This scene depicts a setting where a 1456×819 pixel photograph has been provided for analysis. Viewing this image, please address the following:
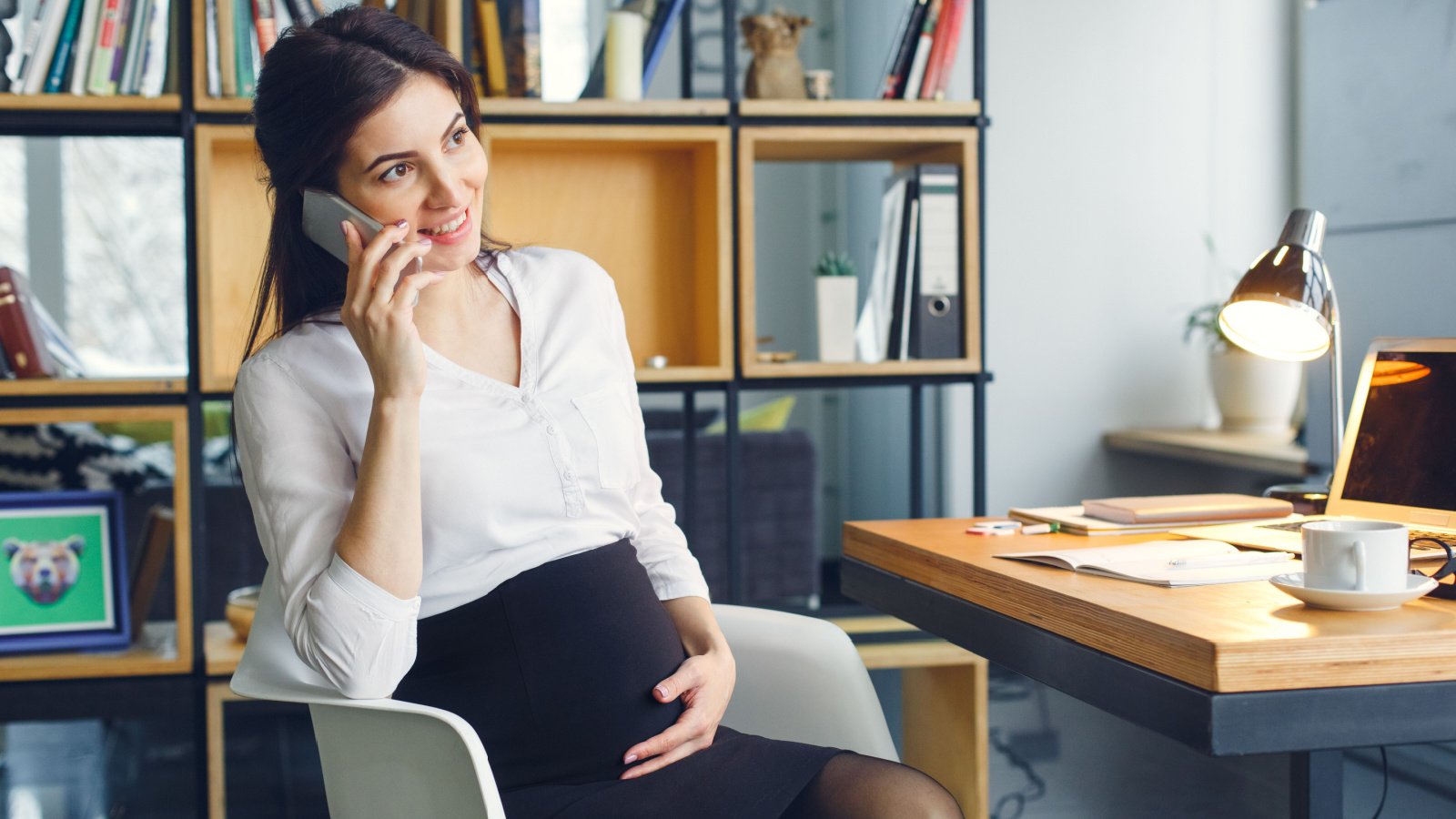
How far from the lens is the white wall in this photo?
4195 mm

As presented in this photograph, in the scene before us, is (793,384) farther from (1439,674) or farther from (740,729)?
(1439,674)

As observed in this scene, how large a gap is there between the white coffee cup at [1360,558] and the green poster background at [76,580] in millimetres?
2077

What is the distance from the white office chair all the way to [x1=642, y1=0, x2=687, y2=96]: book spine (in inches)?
51.2

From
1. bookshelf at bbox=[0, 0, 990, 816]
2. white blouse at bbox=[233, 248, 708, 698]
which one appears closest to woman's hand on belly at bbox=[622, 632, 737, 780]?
white blouse at bbox=[233, 248, 708, 698]

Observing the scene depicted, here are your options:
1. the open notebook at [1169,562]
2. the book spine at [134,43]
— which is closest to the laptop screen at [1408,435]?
the open notebook at [1169,562]

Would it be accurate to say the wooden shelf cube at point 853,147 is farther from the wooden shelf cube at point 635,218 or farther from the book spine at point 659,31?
the book spine at point 659,31

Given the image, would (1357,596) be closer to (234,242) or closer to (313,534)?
(313,534)

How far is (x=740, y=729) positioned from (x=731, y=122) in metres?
1.30

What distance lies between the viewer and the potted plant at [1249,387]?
3857 millimetres

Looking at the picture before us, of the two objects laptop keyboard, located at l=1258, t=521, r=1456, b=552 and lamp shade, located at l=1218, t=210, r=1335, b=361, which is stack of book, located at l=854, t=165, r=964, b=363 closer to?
lamp shade, located at l=1218, t=210, r=1335, b=361

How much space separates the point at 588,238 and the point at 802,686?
1426 mm

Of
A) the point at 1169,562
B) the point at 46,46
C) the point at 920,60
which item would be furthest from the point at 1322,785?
the point at 46,46

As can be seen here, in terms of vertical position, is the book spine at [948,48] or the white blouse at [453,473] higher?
the book spine at [948,48]

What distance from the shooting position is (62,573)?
233 cm
